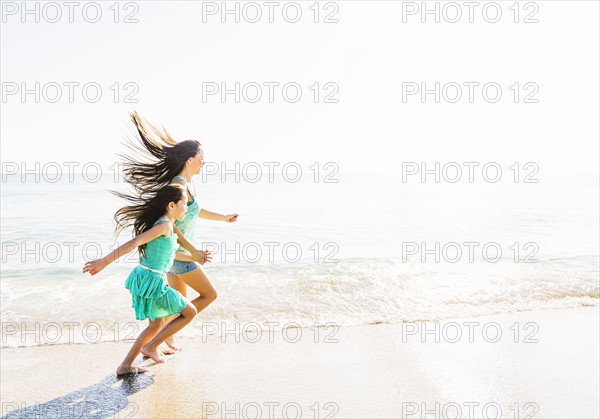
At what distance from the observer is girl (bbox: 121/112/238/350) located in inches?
171

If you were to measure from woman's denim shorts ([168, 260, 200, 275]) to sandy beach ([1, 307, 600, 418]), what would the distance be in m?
0.86

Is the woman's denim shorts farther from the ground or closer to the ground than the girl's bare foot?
farther from the ground

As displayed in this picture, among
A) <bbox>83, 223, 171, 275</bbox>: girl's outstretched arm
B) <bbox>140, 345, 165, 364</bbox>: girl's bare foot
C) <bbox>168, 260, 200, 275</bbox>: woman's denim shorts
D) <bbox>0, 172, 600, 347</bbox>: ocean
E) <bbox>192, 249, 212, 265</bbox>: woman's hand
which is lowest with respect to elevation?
<bbox>0, 172, 600, 347</bbox>: ocean

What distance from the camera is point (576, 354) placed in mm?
4629

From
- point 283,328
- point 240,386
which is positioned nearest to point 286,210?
point 283,328

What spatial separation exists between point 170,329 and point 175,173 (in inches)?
55.6

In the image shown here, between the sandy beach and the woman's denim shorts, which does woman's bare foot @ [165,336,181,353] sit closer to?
the sandy beach

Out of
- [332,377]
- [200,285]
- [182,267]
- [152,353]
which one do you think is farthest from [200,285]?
[332,377]

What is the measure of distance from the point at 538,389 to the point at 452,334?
1.44 meters

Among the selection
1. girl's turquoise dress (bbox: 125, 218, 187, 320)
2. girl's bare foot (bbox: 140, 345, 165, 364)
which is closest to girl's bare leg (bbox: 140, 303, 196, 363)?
girl's bare foot (bbox: 140, 345, 165, 364)

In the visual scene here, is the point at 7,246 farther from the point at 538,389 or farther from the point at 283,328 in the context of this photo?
the point at 538,389

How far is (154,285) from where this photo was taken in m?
3.86

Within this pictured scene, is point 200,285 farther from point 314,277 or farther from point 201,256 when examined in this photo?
point 314,277

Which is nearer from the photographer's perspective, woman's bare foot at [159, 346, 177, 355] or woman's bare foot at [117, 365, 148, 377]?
woman's bare foot at [117, 365, 148, 377]
